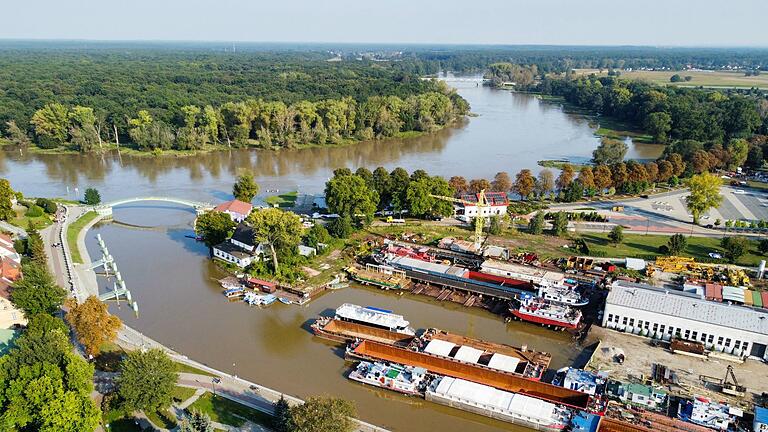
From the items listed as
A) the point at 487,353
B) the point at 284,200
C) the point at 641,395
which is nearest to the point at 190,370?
the point at 487,353

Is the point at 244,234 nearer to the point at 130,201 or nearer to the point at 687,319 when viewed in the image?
the point at 130,201

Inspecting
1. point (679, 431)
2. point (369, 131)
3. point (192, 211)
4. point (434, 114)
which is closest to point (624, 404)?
point (679, 431)

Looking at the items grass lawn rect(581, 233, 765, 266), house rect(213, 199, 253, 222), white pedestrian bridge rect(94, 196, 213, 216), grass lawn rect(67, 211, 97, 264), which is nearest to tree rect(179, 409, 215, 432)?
grass lawn rect(67, 211, 97, 264)

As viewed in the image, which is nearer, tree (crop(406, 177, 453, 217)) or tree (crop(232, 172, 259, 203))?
tree (crop(406, 177, 453, 217))

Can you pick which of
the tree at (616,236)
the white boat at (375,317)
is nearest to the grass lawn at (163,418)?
the white boat at (375,317)

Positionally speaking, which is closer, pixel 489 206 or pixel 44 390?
pixel 44 390

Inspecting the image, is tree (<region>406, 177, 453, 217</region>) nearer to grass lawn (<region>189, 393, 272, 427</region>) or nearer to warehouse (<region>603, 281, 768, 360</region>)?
warehouse (<region>603, 281, 768, 360</region>)
